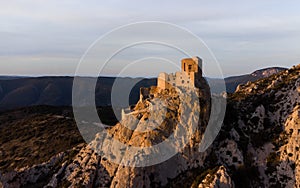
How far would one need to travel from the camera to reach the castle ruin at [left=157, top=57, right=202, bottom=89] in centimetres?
8831

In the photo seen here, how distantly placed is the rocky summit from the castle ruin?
2.61 metres

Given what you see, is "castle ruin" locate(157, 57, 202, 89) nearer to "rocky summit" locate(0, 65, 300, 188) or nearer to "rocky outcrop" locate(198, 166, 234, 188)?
"rocky summit" locate(0, 65, 300, 188)

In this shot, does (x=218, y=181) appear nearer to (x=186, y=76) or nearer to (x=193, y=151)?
(x=193, y=151)

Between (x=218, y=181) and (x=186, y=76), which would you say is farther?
(x=186, y=76)

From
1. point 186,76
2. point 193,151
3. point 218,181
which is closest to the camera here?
point 218,181

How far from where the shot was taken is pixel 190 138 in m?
78.9

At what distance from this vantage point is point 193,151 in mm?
77438

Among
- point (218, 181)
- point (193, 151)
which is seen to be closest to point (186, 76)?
point (193, 151)

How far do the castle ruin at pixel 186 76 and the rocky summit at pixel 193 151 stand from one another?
261 cm

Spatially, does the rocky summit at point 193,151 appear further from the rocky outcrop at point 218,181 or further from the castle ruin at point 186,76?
the castle ruin at point 186,76

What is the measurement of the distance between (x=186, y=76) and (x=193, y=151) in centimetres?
2287

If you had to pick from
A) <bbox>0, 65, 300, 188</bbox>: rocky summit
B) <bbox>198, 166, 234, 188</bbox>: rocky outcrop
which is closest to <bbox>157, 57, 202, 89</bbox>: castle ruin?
<bbox>0, 65, 300, 188</bbox>: rocky summit

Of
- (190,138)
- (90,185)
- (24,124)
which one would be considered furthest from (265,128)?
(24,124)

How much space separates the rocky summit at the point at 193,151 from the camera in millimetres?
73688
